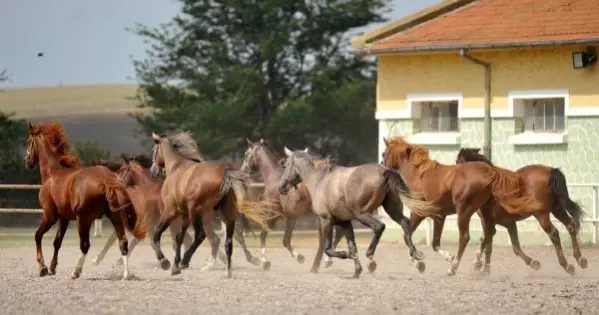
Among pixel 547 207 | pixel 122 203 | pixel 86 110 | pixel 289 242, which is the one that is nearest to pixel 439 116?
pixel 289 242

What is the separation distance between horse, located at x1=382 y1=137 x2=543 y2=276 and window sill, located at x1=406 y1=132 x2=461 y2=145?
28.0 feet

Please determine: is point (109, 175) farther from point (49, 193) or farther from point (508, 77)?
point (508, 77)

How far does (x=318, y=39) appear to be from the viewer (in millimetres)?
50000

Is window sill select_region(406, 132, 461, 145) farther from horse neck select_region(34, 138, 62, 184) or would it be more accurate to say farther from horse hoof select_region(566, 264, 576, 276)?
horse neck select_region(34, 138, 62, 184)

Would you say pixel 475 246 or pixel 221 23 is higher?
pixel 221 23

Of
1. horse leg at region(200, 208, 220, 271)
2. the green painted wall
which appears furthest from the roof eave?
horse leg at region(200, 208, 220, 271)

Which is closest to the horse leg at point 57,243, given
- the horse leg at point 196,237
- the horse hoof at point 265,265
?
the horse leg at point 196,237

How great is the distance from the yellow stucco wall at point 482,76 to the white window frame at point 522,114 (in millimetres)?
98

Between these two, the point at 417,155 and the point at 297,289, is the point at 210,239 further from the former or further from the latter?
the point at 297,289

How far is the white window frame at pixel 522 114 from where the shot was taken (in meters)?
29.1

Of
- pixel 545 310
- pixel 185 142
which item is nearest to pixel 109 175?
pixel 185 142

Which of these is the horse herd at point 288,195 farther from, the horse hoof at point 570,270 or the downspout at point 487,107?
the downspout at point 487,107

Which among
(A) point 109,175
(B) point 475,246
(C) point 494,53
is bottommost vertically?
(B) point 475,246

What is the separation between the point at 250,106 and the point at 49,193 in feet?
93.5
